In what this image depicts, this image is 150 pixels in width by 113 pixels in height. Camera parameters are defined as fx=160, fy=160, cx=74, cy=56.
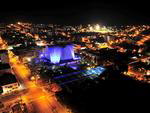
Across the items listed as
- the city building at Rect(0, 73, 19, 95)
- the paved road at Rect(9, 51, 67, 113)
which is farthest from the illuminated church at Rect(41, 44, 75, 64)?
the city building at Rect(0, 73, 19, 95)

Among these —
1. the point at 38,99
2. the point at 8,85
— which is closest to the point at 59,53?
the point at 8,85

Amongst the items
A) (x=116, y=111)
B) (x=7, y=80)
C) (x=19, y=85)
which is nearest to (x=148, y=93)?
(x=116, y=111)

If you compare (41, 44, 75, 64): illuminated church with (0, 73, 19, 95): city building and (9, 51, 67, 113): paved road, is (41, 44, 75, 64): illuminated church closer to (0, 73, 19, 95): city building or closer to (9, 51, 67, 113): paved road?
(9, 51, 67, 113): paved road

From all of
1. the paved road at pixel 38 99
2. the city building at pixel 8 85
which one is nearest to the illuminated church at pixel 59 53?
the paved road at pixel 38 99

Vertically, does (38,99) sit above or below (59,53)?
below

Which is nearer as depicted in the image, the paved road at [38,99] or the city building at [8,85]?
the paved road at [38,99]

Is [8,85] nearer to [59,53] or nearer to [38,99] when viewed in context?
[38,99]

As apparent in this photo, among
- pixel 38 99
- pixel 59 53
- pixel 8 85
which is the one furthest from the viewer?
pixel 59 53

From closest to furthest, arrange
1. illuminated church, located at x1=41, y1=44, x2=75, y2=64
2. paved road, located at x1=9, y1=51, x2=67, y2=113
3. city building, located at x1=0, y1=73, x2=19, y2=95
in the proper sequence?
paved road, located at x1=9, y1=51, x2=67, y2=113 < city building, located at x1=0, y1=73, x2=19, y2=95 < illuminated church, located at x1=41, y1=44, x2=75, y2=64

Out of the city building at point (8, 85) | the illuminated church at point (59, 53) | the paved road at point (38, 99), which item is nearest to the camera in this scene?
the paved road at point (38, 99)

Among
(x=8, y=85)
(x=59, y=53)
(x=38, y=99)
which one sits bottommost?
(x=38, y=99)

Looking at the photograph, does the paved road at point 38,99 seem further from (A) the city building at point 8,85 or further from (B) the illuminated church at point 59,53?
(B) the illuminated church at point 59,53
